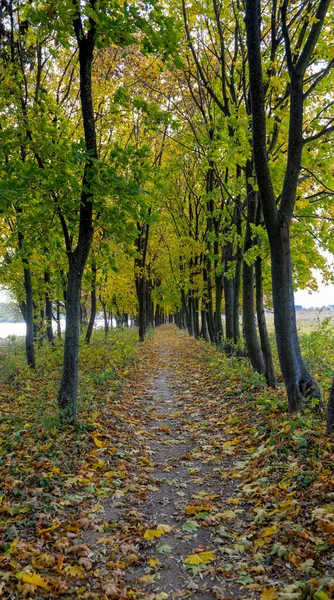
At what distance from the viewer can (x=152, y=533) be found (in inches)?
163

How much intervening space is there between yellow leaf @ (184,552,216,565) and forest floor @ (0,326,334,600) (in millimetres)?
11

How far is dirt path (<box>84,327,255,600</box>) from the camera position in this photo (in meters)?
3.44

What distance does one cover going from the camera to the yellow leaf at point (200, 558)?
3.64 m

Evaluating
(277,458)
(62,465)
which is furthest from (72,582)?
(277,458)

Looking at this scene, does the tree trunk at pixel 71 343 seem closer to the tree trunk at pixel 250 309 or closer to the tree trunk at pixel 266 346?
the tree trunk at pixel 250 309

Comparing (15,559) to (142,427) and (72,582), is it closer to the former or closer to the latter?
(72,582)

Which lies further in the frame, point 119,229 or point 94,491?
point 119,229

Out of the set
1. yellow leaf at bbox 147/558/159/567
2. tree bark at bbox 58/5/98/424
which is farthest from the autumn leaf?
yellow leaf at bbox 147/558/159/567

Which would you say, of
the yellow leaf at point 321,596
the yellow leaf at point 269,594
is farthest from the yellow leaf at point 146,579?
the yellow leaf at point 321,596

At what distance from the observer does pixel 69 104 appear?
1338 cm

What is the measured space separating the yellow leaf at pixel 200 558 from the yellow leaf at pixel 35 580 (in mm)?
1257

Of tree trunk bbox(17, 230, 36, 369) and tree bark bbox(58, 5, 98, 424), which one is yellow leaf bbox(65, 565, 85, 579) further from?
tree trunk bbox(17, 230, 36, 369)

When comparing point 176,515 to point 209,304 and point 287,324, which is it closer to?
point 287,324

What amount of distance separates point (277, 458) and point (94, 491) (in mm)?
2392
